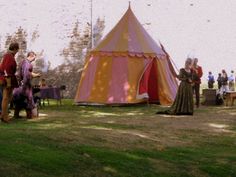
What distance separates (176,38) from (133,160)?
56.3ft

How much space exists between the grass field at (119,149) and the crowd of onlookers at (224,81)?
36.2 ft

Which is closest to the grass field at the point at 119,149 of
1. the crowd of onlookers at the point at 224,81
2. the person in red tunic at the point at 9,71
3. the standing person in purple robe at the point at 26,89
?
the standing person in purple robe at the point at 26,89

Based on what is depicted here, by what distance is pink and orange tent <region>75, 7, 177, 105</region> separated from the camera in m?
17.4

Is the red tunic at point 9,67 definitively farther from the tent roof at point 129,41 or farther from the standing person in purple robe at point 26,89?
the tent roof at point 129,41

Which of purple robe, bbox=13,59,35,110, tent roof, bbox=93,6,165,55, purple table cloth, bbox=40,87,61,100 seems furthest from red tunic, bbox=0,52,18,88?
tent roof, bbox=93,6,165,55

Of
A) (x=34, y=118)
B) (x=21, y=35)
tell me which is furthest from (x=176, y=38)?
(x=34, y=118)

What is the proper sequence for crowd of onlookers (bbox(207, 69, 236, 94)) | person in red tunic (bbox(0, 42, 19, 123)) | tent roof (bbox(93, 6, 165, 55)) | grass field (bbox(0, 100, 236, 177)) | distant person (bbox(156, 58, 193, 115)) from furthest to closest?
1. crowd of onlookers (bbox(207, 69, 236, 94))
2. tent roof (bbox(93, 6, 165, 55))
3. distant person (bbox(156, 58, 193, 115))
4. person in red tunic (bbox(0, 42, 19, 123))
5. grass field (bbox(0, 100, 236, 177))

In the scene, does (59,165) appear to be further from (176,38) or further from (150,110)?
(176,38)

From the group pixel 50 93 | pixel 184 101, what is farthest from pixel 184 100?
pixel 50 93

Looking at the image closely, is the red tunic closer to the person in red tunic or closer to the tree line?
the person in red tunic

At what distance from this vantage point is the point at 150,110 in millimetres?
15719

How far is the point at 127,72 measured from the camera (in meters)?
17.6

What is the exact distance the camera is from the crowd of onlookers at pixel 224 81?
908 inches

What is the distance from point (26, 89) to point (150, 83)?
7022 mm
